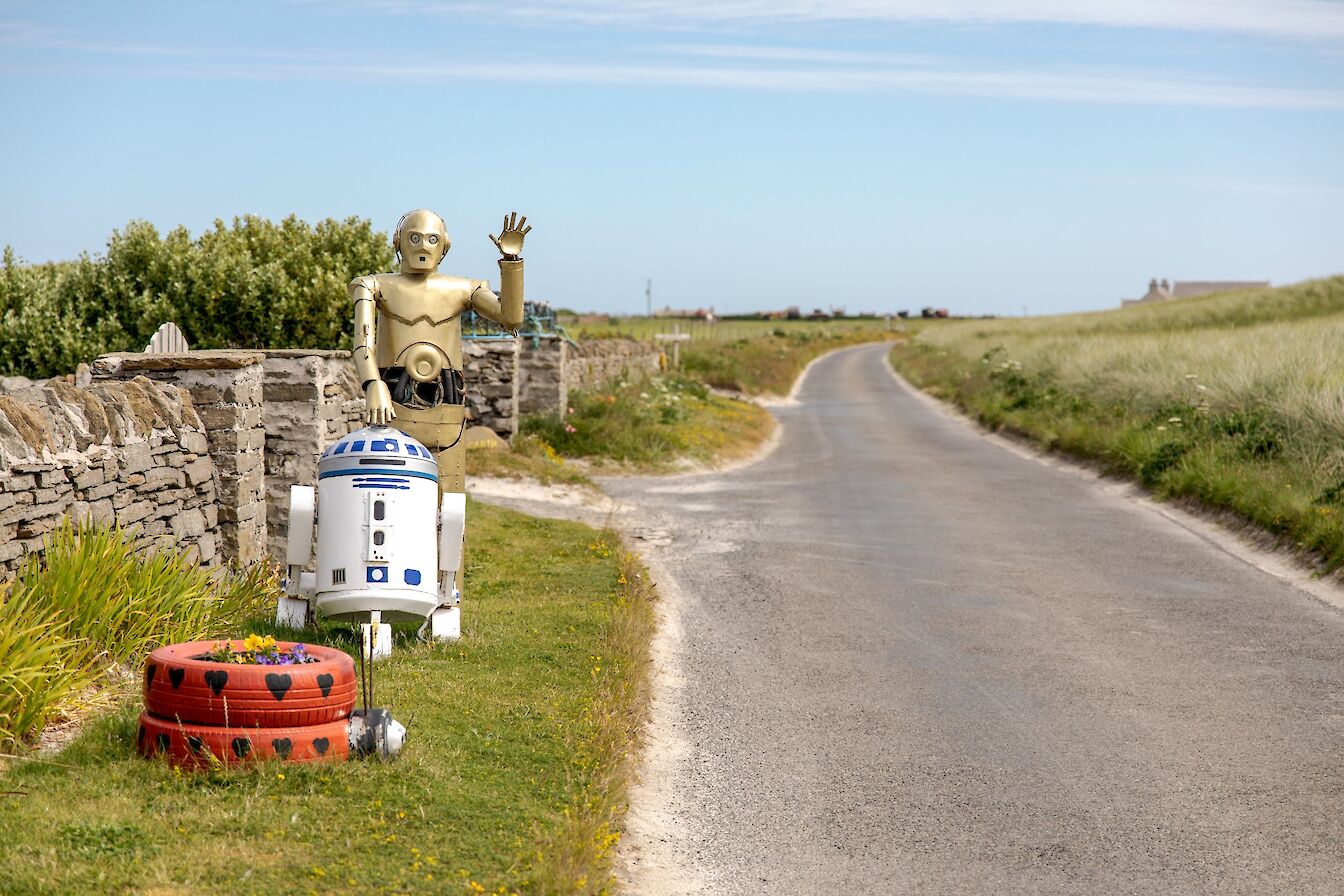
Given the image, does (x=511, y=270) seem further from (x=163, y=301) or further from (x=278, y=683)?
(x=163, y=301)

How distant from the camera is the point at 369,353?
340 inches

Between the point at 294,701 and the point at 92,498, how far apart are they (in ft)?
10.4

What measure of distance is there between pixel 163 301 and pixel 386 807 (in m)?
15.3

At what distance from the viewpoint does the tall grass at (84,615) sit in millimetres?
6414

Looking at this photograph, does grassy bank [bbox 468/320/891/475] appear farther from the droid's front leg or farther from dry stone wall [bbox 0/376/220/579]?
the droid's front leg

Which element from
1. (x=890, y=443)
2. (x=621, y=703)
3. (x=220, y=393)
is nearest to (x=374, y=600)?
(x=621, y=703)

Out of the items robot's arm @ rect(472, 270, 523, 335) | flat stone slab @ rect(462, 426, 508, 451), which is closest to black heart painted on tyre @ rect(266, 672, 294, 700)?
robot's arm @ rect(472, 270, 523, 335)

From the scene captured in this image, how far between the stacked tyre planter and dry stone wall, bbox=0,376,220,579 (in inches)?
81.4

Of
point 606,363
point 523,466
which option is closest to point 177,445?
point 523,466

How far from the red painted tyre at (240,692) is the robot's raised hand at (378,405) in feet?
8.17

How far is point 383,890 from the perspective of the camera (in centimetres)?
502

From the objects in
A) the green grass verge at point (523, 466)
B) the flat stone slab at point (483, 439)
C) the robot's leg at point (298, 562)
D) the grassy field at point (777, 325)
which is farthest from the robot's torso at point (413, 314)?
the grassy field at point (777, 325)

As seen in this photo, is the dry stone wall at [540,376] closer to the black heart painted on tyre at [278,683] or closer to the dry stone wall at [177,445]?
the dry stone wall at [177,445]

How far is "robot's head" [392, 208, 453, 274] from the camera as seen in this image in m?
8.81
